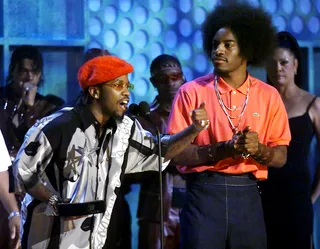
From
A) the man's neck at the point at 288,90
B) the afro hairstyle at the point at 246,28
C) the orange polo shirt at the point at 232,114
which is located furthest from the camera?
the man's neck at the point at 288,90

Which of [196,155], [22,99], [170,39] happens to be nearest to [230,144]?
[196,155]

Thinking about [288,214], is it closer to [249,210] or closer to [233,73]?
[249,210]

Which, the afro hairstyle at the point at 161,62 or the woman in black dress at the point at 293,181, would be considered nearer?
the woman in black dress at the point at 293,181

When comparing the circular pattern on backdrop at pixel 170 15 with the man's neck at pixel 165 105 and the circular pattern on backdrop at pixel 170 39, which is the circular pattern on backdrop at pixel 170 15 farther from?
the man's neck at pixel 165 105

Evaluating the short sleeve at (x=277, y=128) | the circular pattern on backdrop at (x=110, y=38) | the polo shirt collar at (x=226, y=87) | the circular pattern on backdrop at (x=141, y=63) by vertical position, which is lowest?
the short sleeve at (x=277, y=128)

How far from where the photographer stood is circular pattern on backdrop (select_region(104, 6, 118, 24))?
6.03m

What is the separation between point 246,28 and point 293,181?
1.07 metres

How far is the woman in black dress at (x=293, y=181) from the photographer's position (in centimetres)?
481

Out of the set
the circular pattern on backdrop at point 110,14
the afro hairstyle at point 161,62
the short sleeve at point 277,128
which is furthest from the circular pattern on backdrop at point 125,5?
the short sleeve at point 277,128

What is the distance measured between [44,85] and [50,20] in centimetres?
51

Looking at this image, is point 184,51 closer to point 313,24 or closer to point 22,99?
point 313,24

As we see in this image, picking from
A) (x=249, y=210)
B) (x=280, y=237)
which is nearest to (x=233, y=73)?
(x=249, y=210)

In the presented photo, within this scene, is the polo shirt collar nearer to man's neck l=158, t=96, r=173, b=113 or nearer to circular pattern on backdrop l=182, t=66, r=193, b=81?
man's neck l=158, t=96, r=173, b=113

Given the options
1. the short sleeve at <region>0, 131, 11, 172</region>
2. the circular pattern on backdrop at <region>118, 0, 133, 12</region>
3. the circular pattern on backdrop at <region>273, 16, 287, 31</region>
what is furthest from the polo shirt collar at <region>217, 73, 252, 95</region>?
the circular pattern on backdrop at <region>273, 16, 287, 31</region>
